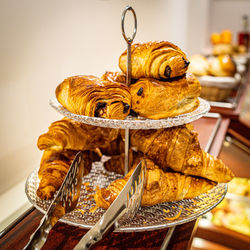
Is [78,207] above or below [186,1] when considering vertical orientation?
below

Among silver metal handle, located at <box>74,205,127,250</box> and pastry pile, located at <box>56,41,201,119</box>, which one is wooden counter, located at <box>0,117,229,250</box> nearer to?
silver metal handle, located at <box>74,205,127,250</box>

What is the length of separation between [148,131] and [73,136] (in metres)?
0.18

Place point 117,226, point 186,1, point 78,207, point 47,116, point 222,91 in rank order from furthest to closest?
point 186,1 < point 222,91 < point 47,116 < point 78,207 < point 117,226

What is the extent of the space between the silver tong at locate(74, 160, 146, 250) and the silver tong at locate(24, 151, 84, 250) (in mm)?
63

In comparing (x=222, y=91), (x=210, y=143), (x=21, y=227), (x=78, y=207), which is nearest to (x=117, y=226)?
(x=78, y=207)

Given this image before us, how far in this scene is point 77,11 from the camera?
3.22 feet

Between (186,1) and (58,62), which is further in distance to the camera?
(186,1)

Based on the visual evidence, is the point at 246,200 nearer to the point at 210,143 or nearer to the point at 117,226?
the point at 210,143

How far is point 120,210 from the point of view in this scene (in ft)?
1.61

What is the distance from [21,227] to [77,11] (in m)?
0.73

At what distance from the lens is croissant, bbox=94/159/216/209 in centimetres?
57

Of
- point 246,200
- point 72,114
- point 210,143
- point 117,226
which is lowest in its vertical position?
point 246,200

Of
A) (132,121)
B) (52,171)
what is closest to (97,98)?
(132,121)

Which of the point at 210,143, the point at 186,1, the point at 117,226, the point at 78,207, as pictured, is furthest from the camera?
the point at 186,1
